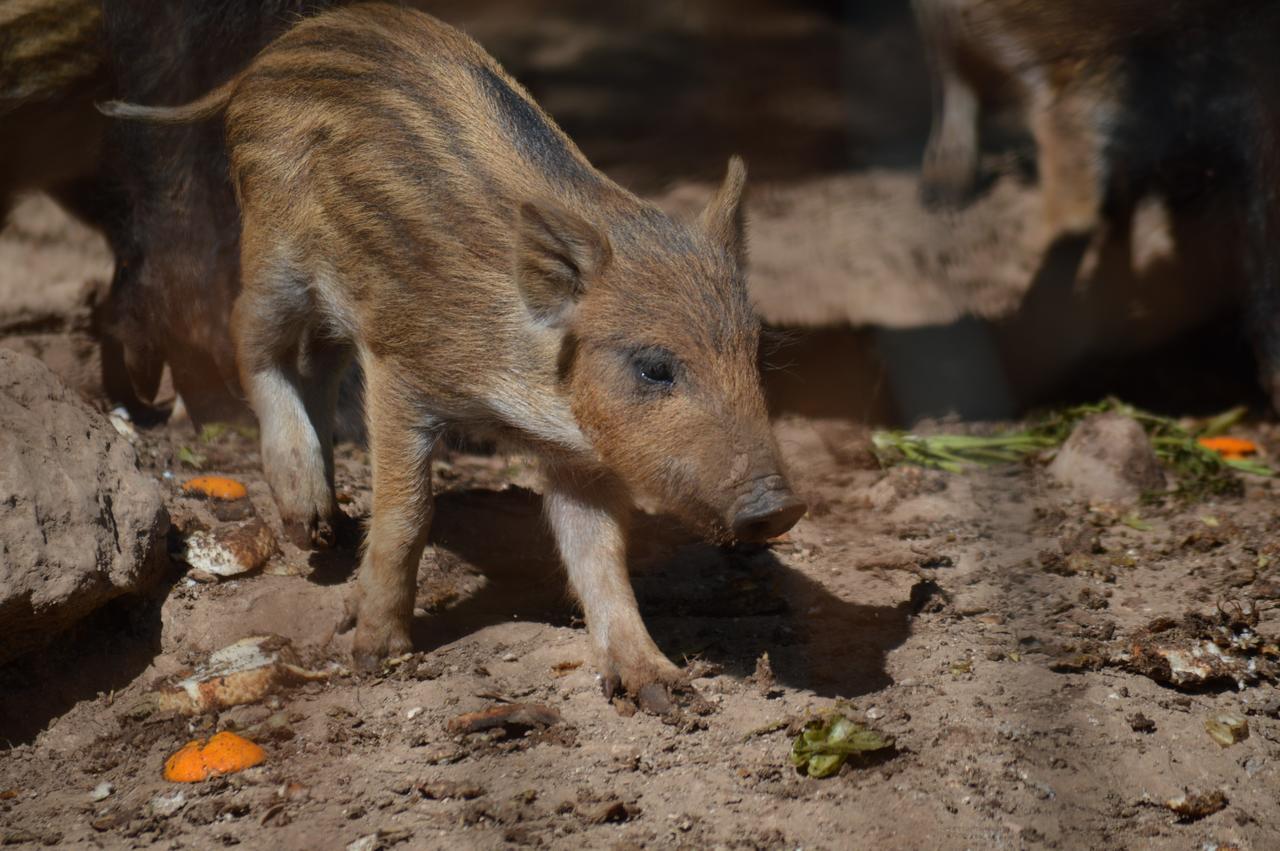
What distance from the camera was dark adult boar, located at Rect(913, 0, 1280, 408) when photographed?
447cm

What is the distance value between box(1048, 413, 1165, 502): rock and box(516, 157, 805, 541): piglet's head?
172 cm

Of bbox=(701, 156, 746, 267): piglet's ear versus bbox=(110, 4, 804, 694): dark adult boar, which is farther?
bbox=(701, 156, 746, 267): piglet's ear

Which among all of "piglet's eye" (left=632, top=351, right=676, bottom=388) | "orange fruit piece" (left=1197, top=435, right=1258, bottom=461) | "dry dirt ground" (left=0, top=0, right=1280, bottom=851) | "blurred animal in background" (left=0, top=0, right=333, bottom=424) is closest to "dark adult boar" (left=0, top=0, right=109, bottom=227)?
"blurred animal in background" (left=0, top=0, right=333, bottom=424)

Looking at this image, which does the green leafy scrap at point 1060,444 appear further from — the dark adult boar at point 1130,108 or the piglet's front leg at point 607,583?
the piglet's front leg at point 607,583

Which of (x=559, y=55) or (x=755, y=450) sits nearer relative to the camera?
(x=755, y=450)

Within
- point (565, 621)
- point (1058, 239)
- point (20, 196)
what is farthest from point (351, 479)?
point (1058, 239)

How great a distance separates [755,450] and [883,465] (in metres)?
1.85

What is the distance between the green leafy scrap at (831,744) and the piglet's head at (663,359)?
441 mm

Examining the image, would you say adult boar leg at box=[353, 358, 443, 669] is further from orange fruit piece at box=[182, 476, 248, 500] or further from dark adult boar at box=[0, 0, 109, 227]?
dark adult boar at box=[0, 0, 109, 227]

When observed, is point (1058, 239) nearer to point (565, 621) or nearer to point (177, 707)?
point (565, 621)

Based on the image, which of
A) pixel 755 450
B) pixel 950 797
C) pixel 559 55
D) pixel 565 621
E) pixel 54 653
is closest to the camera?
pixel 950 797

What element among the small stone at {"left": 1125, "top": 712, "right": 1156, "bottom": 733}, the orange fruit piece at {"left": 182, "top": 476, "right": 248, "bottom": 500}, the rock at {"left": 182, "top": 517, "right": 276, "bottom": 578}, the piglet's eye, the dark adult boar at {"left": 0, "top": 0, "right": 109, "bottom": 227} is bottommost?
the small stone at {"left": 1125, "top": 712, "right": 1156, "bottom": 733}

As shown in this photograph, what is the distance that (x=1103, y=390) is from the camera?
17.5ft

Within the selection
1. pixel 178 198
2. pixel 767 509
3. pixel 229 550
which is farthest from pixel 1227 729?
pixel 178 198
